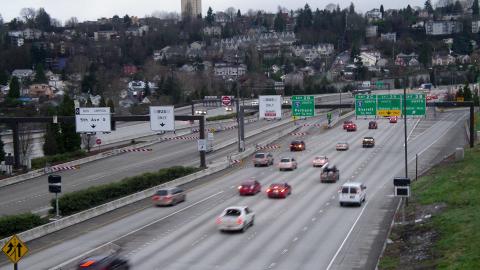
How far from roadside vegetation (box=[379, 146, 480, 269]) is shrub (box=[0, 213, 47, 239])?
1629cm

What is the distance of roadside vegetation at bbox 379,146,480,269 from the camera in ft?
79.2

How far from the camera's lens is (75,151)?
67375 millimetres

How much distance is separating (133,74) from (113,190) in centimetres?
15370

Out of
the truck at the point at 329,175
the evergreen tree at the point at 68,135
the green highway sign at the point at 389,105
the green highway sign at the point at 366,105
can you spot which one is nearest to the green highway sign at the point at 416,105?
the green highway sign at the point at 389,105

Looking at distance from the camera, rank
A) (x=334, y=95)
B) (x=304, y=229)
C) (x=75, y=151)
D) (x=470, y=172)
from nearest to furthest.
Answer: (x=304, y=229) < (x=470, y=172) < (x=75, y=151) < (x=334, y=95)

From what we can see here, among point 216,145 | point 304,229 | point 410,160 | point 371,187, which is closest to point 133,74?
point 216,145

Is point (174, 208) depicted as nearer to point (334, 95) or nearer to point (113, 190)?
point (113, 190)

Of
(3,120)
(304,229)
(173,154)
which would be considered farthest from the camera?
(173,154)

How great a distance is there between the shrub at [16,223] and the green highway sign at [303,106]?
30.7 meters

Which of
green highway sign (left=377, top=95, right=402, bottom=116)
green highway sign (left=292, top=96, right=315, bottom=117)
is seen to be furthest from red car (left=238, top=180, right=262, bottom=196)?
green highway sign (left=377, top=95, right=402, bottom=116)

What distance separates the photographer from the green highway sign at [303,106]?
2341 inches

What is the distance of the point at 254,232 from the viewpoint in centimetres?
3200

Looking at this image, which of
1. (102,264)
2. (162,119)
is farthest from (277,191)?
(102,264)

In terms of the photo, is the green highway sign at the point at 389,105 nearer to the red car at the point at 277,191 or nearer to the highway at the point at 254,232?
the highway at the point at 254,232
